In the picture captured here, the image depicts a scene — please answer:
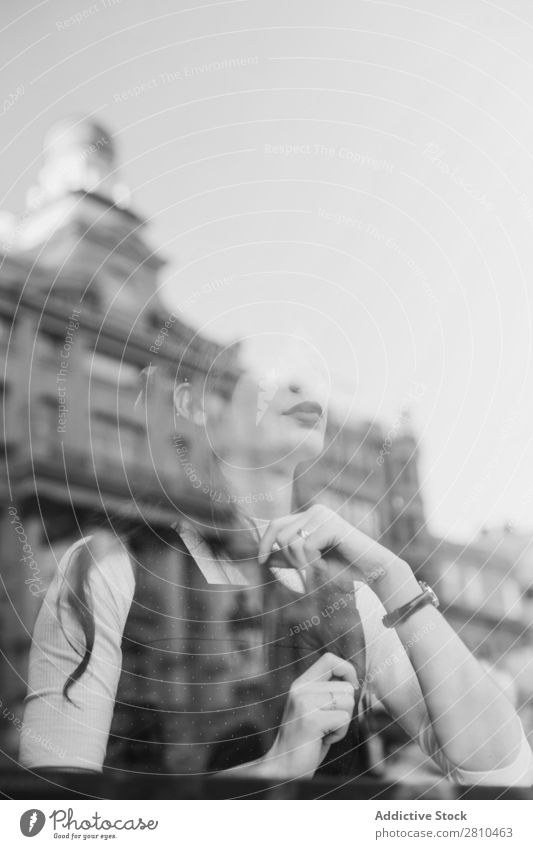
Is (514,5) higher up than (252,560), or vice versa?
(514,5)

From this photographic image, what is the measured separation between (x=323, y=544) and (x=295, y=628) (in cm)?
10

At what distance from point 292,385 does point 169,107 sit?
373mm

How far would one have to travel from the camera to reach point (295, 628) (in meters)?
0.95

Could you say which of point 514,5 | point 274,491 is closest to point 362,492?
point 274,491

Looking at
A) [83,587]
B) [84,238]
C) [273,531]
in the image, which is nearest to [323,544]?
[273,531]

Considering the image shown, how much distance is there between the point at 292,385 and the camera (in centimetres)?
99

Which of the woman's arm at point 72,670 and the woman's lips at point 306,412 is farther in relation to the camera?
the woman's lips at point 306,412

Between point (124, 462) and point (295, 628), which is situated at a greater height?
point (124, 462)

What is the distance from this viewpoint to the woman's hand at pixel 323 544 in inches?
38.0

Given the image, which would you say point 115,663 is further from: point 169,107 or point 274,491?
point 169,107

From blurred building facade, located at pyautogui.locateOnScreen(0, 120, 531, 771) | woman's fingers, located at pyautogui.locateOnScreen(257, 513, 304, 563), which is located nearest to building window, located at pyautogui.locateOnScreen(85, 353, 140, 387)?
blurred building facade, located at pyautogui.locateOnScreen(0, 120, 531, 771)
